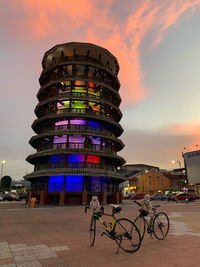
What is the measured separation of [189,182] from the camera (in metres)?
57.7

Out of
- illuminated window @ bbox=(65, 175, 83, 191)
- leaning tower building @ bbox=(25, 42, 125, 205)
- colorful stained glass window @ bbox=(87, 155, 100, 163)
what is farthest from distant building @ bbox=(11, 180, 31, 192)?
illuminated window @ bbox=(65, 175, 83, 191)

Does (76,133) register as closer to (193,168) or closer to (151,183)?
(193,168)

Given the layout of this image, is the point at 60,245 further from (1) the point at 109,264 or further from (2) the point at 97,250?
(1) the point at 109,264

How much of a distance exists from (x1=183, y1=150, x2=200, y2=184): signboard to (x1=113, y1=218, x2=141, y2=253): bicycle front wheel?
190 feet

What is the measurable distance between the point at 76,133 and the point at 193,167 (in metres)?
42.9

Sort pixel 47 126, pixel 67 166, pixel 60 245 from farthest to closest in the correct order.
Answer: pixel 47 126 < pixel 67 166 < pixel 60 245

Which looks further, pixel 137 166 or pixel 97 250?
pixel 137 166

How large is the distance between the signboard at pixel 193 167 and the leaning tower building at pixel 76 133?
2984cm

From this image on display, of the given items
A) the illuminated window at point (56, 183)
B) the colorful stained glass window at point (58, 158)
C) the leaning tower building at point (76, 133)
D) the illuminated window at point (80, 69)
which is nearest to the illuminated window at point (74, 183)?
the leaning tower building at point (76, 133)

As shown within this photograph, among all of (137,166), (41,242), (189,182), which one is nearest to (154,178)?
(189,182)

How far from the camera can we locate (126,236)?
5.76 metres

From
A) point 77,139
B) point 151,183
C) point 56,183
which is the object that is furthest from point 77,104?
point 151,183

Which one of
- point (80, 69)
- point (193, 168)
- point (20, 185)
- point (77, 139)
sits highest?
point (80, 69)

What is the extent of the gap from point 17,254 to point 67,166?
24754mm
